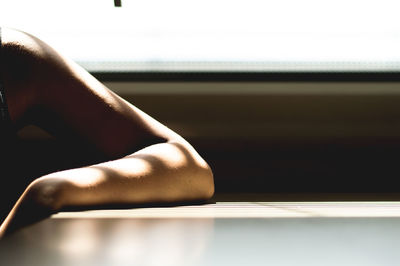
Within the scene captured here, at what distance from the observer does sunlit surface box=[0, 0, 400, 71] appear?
166 cm

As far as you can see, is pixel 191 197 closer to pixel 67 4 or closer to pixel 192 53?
pixel 192 53

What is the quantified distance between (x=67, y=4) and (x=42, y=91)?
0.67 meters

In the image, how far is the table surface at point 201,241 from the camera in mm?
377

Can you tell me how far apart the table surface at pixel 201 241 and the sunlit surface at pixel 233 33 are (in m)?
1.08

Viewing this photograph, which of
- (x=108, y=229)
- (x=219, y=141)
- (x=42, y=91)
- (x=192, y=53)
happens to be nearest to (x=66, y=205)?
(x=108, y=229)

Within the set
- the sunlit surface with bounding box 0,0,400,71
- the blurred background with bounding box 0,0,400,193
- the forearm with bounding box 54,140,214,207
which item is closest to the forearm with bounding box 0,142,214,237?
the forearm with bounding box 54,140,214,207

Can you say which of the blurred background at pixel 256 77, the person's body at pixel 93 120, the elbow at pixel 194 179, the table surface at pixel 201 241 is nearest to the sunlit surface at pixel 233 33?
the blurred background at pixel 256 77

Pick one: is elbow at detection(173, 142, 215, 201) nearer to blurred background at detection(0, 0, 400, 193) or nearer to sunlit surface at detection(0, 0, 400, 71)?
blurred background at detection(0, 0, 400, 193)

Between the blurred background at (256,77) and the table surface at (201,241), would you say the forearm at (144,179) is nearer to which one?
the table surface at (201,241)

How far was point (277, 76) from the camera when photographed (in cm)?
165

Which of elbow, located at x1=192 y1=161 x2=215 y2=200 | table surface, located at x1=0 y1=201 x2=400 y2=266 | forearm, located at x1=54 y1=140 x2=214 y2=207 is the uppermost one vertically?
table surface, located at x1=0 y1=201 x2=400 y2=266

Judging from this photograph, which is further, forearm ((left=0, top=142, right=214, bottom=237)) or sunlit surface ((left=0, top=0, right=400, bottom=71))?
sunlit surface ((left=0, top=0, right=400, bottom=71))

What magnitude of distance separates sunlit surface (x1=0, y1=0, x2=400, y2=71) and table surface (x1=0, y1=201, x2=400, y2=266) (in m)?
1.08

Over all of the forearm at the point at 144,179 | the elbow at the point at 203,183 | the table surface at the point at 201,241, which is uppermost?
the table surface at the point at 201,241
